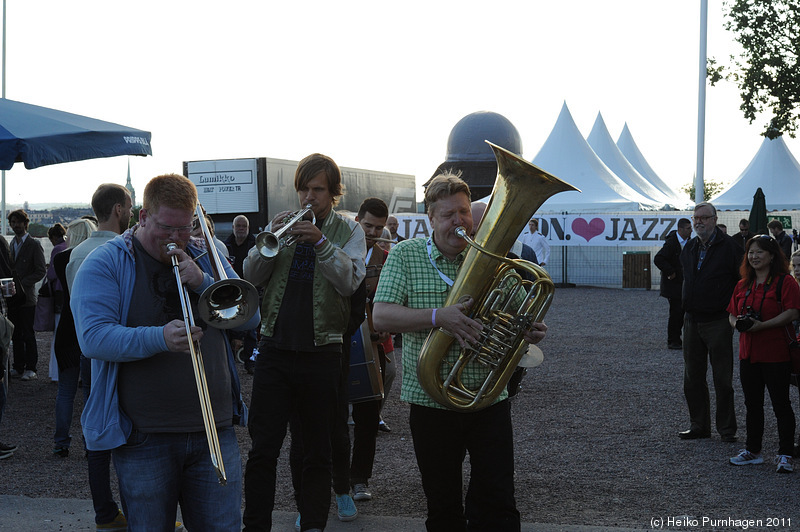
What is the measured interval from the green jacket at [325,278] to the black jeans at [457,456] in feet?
2.41

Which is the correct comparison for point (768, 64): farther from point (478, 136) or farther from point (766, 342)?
point (766, 342)

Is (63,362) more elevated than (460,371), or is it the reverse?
(460,371)

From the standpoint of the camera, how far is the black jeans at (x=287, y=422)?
400 cm

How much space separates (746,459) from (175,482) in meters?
4.60

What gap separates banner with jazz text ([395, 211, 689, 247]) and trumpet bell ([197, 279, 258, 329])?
18.3 meters

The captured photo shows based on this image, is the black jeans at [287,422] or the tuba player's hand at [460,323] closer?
the tuba player's hand at [460,323]

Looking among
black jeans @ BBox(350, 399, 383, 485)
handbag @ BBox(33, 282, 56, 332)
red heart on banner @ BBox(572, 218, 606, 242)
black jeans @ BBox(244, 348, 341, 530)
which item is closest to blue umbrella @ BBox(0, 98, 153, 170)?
handbag @ BBox(33, 282, 56, 332)

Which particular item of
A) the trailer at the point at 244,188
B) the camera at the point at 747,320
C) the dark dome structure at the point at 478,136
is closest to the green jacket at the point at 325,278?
the camera at the point at 747,320

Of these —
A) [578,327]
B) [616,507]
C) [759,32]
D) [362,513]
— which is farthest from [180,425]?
[759,32]

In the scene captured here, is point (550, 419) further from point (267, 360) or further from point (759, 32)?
point (759, 32)

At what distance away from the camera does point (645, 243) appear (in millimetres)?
21750

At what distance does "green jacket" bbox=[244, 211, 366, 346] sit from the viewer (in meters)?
3.96

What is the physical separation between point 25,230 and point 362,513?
7.24 metres

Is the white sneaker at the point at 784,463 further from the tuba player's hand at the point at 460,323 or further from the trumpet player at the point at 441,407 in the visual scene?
the tuba player's hand at the point at 460,323
